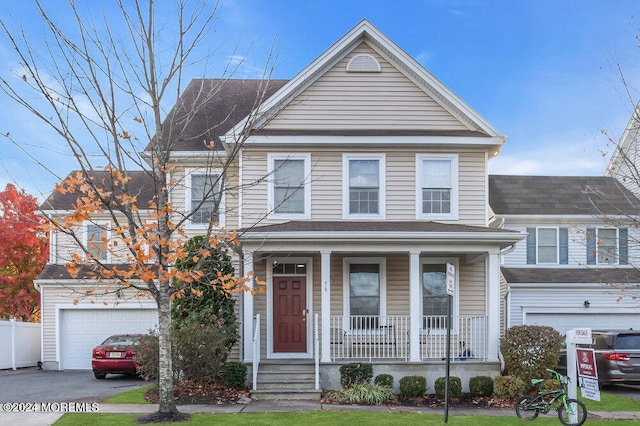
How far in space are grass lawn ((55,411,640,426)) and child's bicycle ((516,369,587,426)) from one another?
0.53 feet

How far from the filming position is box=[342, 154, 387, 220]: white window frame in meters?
14.6

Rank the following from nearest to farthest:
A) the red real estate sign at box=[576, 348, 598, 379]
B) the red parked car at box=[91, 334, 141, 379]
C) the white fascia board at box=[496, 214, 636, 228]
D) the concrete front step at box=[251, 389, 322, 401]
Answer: the red real estate sign at box=[576, 348, 598, 379], the concrete front step at box=[251, 389, 322, 401], the red parked car at box=[91, 334, 141, 379], the white fascia board at box=[496, 214, 636, 228]

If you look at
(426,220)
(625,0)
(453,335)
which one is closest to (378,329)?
(453,335)

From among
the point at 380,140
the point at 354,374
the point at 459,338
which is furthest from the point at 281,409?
the point at 380,140

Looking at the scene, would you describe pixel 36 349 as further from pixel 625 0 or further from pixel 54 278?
pixel 625 0

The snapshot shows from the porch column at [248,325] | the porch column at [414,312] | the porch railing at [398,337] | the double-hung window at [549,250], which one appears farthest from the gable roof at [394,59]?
the double-hung window at [549,250]

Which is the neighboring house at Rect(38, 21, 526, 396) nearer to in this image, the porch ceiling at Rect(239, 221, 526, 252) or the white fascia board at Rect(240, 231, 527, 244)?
the porch ceiling at Rect(239, 221, 526, 252)

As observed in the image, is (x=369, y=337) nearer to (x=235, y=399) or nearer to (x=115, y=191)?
(x=235, y=399)

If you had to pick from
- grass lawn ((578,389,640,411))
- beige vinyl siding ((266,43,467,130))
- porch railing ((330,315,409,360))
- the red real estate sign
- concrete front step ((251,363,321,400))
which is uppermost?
beige vinyl siding ((266,43,467,130))

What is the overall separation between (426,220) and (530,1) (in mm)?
6647

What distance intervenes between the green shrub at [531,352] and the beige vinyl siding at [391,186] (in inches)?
135

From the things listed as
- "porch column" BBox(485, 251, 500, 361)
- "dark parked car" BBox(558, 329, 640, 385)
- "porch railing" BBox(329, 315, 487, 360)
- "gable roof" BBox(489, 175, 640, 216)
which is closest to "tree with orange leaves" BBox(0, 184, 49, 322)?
"porch railing" BBox(329, 315, 487, 360)

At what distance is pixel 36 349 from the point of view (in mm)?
21875

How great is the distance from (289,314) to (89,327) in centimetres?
896
